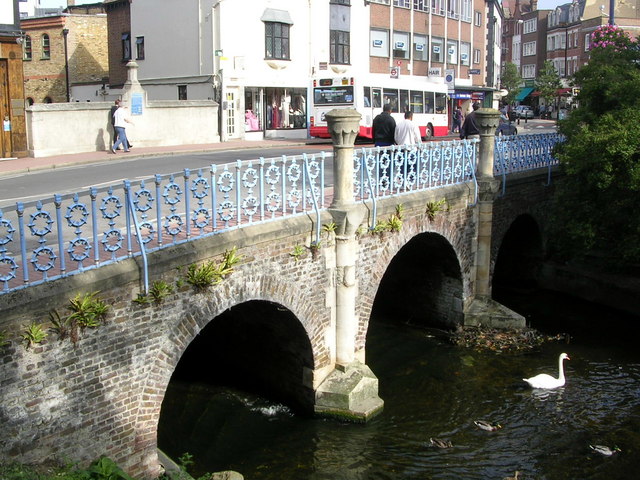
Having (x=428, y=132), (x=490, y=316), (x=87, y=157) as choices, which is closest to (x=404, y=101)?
(x=428, y=132)

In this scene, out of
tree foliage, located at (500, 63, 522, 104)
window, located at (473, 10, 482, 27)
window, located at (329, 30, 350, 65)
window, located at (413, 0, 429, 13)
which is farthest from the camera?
tree foliage, located at (500, 63, 522, 104)

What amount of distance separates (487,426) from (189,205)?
231 inches

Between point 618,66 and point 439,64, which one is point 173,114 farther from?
point 439,64

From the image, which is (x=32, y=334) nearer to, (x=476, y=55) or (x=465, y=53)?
(x=465, y=53)

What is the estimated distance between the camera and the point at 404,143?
14672mm

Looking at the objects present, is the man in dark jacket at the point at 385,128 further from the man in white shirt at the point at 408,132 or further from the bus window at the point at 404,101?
the bus window at the point at 404,101

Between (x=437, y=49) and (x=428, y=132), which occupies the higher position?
(x=437, y=49)

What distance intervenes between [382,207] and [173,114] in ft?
57.3

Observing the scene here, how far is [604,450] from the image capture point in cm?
1094

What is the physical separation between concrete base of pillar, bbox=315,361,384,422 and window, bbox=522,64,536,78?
74.2m

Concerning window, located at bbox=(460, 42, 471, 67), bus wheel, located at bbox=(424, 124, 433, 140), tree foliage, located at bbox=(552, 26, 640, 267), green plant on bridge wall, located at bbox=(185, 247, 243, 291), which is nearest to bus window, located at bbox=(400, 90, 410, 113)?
bus wheel, located at bbox=(424, 124, 433, 140)

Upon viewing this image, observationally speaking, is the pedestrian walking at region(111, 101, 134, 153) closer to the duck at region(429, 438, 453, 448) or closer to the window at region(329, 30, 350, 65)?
the duck at region(429, 438, 453, 448)

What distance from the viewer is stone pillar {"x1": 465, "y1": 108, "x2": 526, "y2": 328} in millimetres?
15695

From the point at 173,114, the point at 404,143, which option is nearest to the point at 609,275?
the point at 404,143
